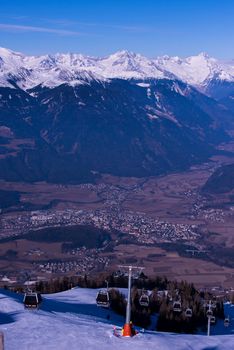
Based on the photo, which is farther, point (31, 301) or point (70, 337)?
point (31, 301)

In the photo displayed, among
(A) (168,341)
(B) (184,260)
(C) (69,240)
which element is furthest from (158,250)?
(A) (168,341)

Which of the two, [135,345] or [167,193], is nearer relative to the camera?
[135,345]

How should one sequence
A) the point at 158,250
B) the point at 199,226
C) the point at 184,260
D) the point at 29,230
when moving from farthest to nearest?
1. the point at 199,226
2. the point at 29,230
3. the point at 158,250
4. the point at 184,260

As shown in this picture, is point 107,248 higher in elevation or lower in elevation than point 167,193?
lower

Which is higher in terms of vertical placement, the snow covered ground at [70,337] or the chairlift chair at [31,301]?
the chairlift chair at [31,301]

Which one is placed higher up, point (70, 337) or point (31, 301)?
point (31, 301)

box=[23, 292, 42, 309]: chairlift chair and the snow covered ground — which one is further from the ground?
box=[23, 292, 42, 309]: chairlift chair

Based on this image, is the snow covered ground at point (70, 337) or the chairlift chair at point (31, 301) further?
the chairlift chair at point (31, 301)

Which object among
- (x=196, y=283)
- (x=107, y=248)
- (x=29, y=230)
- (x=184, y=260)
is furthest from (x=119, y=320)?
(x=29, y=230)

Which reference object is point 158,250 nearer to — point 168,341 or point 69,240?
point 69,240

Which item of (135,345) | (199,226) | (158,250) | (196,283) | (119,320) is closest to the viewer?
(135,345)

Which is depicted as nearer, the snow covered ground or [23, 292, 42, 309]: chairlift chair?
the snow covered ground
